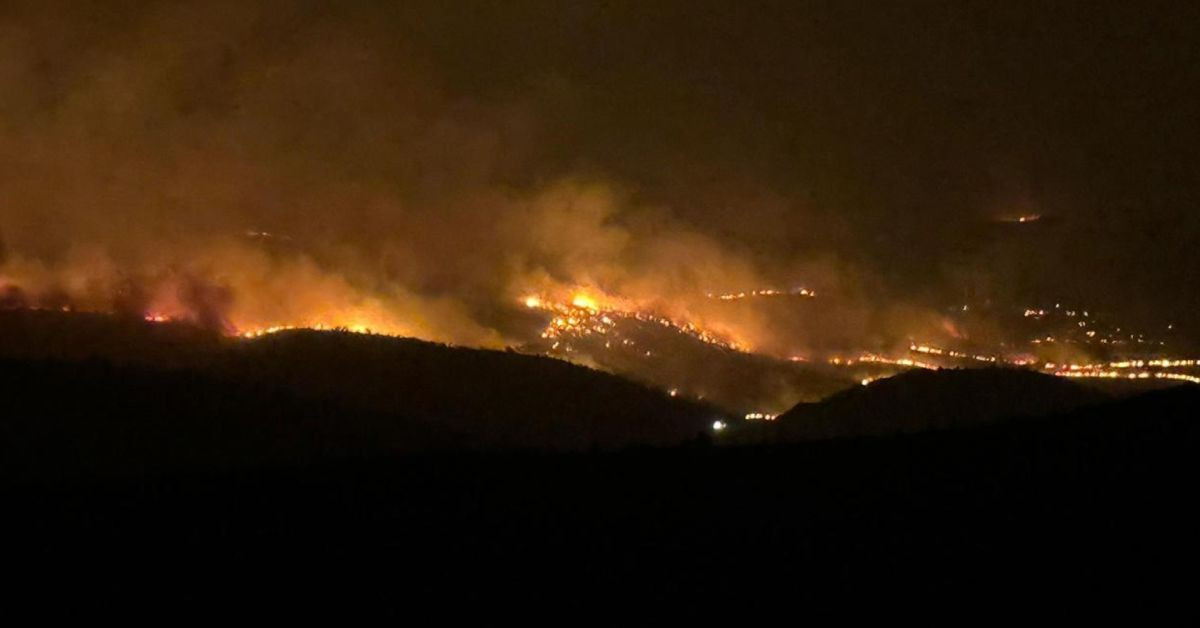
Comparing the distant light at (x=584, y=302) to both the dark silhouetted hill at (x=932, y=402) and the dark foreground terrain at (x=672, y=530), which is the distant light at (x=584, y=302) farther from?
the dark foreground terrain at (x=672, y=530)

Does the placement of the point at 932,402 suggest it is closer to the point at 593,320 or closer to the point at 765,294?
the point at 593,320

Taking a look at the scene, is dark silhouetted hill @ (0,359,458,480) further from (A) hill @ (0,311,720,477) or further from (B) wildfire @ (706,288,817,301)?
(B) wildfire @ (706,288,817,301)

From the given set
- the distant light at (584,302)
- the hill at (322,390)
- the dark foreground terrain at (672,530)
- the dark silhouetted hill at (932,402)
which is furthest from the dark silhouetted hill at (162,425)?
the distant light at (584,302)

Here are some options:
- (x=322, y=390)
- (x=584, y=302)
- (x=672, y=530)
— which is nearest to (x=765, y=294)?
(x=584, y=302)

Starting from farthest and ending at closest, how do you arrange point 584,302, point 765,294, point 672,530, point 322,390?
1. point 765,294
2. point 584,302
3. point 322,390
4. point 672,530

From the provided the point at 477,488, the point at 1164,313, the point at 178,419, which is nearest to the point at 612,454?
the point at 477,488

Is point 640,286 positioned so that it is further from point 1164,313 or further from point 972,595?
point 972,595

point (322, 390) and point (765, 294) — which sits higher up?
point (765, 294)
